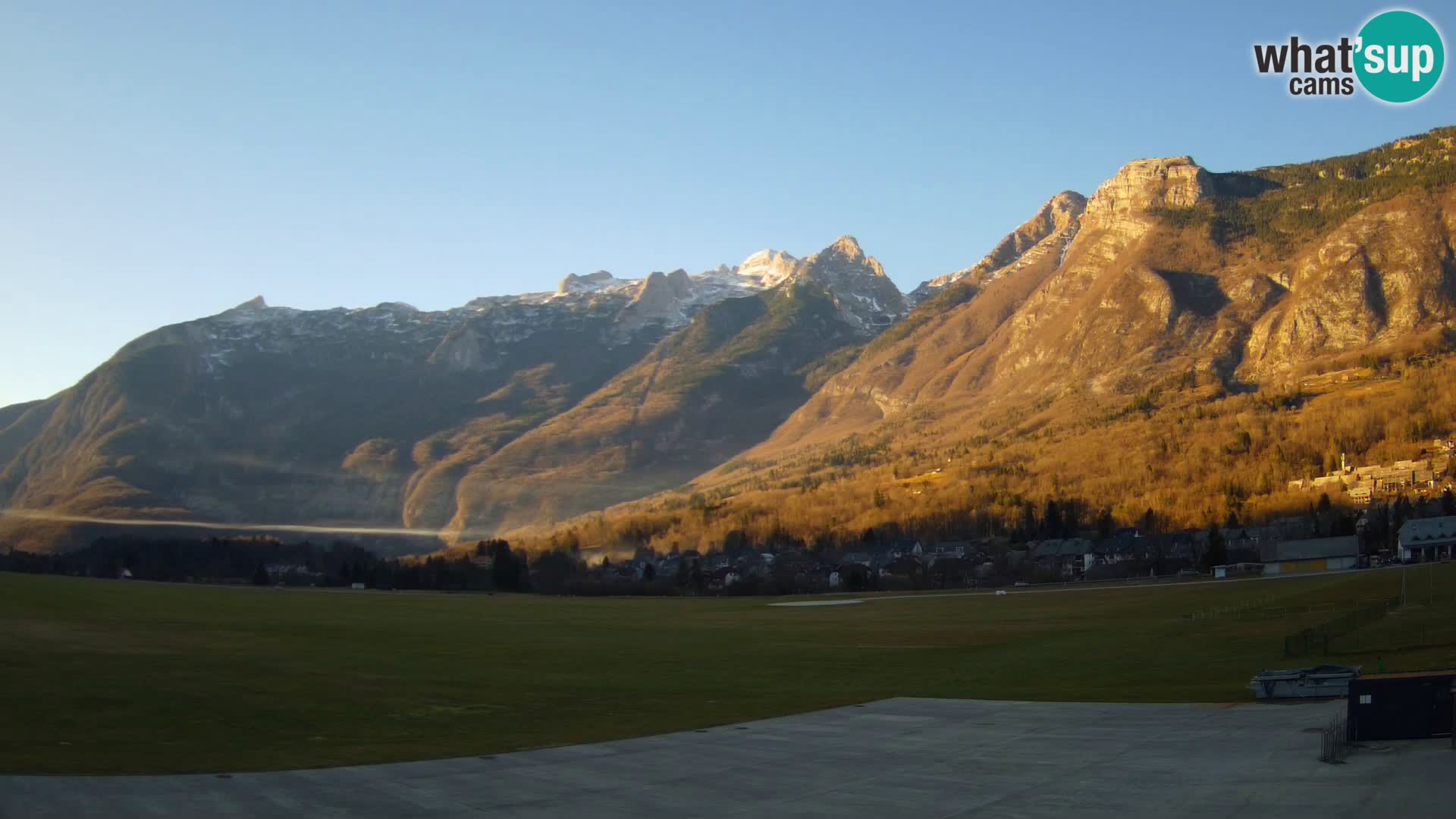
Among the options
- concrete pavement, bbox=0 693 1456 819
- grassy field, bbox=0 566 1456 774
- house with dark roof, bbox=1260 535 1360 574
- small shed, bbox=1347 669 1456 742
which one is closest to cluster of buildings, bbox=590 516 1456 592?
house with dark roof, bbox=1260 535 1360 574

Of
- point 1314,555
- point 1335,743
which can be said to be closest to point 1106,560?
point 1314,555

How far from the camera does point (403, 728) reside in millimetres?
36875

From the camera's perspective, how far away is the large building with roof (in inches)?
4631

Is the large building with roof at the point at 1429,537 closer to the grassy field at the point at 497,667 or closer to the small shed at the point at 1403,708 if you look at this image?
the grassy field at the point at 497,667

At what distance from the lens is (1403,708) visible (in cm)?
2941

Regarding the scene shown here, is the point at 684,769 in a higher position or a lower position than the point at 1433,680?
lower

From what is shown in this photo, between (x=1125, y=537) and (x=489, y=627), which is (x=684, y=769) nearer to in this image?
(x=489, y=627)

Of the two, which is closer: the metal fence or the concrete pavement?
the concrete pavement

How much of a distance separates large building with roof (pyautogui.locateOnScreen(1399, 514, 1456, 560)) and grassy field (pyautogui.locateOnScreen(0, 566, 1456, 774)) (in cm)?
2874

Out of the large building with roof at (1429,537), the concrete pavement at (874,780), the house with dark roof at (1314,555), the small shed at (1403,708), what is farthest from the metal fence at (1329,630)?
the house with dark roof at (1314,555)

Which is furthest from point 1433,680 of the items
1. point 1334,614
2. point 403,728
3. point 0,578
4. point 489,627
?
point 0,578

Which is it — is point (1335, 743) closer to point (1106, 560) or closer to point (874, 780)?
point (874, 780)

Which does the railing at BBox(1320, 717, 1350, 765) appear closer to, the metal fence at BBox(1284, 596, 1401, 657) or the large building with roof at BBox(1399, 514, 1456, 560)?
the metal fence at BBox(1284, 596, 1401, 657)

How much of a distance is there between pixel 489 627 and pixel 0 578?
131ft
